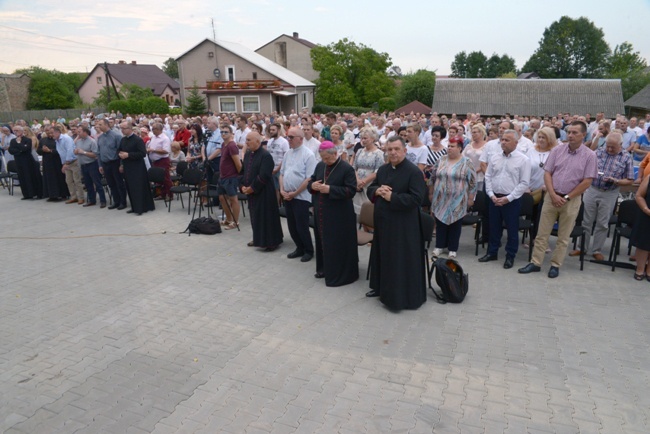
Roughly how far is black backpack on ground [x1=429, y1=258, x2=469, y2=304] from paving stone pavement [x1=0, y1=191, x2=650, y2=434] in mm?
159

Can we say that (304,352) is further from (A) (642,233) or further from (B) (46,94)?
(B) (46,94)

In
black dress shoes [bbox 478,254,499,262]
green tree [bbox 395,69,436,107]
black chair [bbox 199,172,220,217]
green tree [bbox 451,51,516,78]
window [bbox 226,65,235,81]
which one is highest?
green tree [bbox 451,51,516,78]

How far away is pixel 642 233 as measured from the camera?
6.24 m

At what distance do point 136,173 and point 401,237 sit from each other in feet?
23.7

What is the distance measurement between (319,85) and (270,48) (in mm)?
14006

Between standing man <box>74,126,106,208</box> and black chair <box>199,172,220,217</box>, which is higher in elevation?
standing man <box>74,126,106,208</box>

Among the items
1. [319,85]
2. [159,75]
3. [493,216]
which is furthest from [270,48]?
[493,216]

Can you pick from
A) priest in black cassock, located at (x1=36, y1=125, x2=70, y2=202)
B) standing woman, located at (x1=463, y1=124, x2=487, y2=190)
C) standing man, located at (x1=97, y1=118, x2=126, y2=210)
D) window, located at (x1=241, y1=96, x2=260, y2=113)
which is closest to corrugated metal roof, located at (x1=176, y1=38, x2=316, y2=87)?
window, located at (x1=241, y1=96, x2=260, y2=113)

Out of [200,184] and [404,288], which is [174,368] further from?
[200,184]

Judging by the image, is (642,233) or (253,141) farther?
(253,141)

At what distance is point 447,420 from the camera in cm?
363

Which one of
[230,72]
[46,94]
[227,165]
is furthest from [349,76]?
[227,165]

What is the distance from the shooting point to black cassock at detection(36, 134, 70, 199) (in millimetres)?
11875

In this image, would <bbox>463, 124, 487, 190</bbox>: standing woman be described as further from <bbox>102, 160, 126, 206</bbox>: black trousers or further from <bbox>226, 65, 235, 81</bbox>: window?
<bbox>226, 65, 235, 81</bbox>: window
